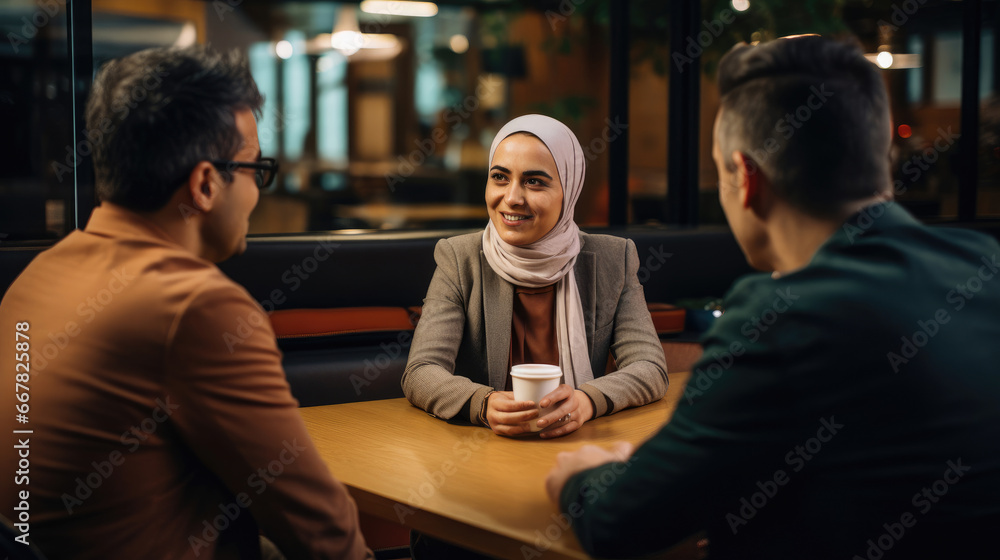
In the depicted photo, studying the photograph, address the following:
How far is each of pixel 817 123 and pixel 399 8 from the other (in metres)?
8.22

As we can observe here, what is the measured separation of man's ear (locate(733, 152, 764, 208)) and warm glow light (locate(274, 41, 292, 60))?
33.5 feet

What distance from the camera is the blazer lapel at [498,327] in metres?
2.18

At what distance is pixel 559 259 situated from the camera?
222cm

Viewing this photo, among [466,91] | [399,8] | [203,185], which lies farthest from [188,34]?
[203,185]

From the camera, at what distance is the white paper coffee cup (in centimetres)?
168

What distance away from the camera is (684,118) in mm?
Result: 4914

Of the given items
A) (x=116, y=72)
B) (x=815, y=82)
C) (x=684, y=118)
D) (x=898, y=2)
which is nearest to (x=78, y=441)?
(x=116, y=72)

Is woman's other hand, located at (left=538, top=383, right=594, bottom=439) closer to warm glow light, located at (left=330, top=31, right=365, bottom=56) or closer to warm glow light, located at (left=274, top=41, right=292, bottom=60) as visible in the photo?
warm glow light, located at (left=330, top=31, right=365, bottom=56)

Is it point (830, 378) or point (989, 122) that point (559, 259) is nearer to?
point (830, 378)

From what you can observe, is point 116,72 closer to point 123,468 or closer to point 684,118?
point 123,468

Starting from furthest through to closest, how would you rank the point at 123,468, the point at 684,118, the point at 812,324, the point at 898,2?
the point at 898,2 → the point at 684,118 → the point at 123,468 → the point at 812,324

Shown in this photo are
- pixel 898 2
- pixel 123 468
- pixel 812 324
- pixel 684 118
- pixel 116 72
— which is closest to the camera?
pixel 812 324

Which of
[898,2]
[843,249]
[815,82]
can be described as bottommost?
[843,249]

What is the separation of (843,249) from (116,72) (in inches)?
41.1
